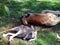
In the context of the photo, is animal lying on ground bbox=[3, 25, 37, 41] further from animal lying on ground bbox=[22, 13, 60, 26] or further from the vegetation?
animal lying on ground bbox=[22, 13, 60, 26]

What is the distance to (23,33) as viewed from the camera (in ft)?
13.4

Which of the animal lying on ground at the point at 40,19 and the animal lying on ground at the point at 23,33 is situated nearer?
the animal lying on ground at the point at 23,33

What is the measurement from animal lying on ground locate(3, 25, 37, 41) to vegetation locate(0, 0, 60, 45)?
98 mm

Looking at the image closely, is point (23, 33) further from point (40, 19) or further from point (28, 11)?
point (28, 11)

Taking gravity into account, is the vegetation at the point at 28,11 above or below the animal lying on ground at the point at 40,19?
below

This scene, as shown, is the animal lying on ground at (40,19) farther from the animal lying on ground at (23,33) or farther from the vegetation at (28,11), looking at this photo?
the animal lying on ground at (23,33)

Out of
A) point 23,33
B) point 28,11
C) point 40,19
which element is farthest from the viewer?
point 28,11

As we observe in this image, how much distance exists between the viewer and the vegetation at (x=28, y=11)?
3.96m

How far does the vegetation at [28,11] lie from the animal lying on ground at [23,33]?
10 cm

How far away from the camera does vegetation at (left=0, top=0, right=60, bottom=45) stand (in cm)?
396


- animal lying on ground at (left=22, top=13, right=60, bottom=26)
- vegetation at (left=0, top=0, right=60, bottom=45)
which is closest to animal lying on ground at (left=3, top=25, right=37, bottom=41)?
vegetation at (left=0, top=0, right=60, bottom=45)

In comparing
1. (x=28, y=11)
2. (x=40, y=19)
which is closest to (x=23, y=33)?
(x=40, y=19)

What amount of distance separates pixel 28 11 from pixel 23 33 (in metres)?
1.29

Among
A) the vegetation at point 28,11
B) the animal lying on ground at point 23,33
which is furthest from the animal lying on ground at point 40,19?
the animal lying on ground at point 23,33
